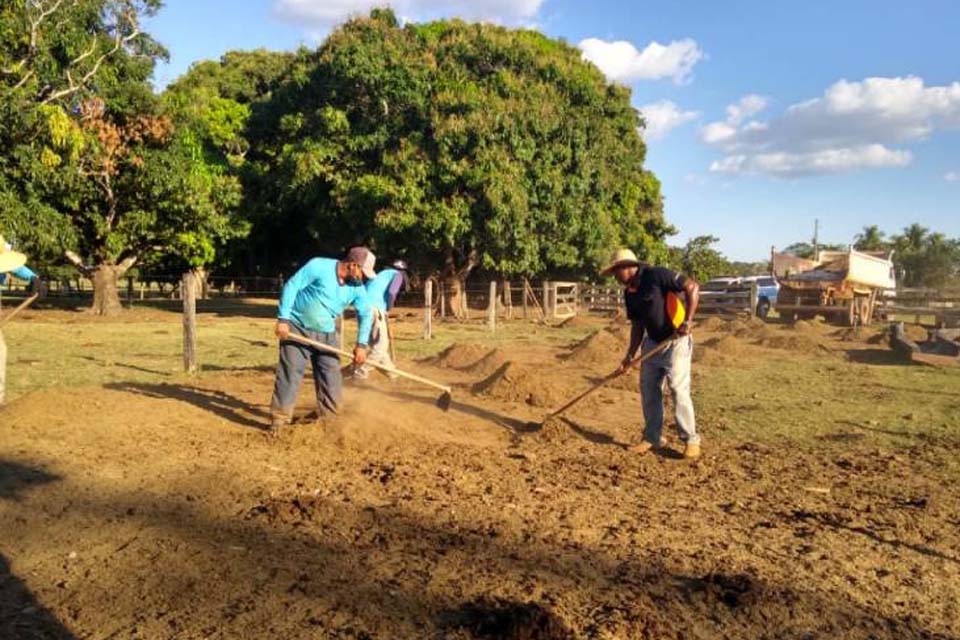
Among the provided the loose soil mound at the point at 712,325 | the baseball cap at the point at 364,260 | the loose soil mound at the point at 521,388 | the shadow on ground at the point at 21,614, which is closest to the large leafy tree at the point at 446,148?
the loose soil mound at the point at 712,325

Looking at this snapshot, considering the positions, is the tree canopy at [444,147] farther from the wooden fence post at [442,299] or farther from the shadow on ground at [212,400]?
the shadow on ground at [212,400]

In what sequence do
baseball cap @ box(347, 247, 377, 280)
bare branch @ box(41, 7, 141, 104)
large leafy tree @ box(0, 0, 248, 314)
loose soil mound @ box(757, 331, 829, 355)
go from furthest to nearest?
bare branch @ box(41, 7, 141, 104) → large leafy tree @ box(0, 0, 248, 314) → loose soil mound @ box(757, 331, 829, 355) → baseball cap @ box(347, 247, 377, 280)

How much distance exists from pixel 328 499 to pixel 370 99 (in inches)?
853

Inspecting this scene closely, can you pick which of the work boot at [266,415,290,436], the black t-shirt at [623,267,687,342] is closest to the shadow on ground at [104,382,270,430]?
the work boot at [266,415,290,436]

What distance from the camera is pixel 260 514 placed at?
4.82 meters

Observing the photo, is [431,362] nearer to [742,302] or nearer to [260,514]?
[260,514]

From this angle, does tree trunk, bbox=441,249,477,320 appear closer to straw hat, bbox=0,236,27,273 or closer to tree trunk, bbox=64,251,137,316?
tree trunk, bbox=64,251,137,316

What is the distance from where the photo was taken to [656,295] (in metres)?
6.71

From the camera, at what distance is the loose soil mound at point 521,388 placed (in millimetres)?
9398

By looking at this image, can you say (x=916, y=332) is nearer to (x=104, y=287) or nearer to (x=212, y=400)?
(x=212, y=400)

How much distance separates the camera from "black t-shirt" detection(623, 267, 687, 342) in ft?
21.9

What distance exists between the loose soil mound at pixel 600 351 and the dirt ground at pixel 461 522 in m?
4.45

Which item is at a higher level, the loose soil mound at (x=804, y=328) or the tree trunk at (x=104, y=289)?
the tree trunk at (x=104, y=289)

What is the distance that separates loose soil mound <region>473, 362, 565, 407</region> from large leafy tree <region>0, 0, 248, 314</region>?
1289 centimetres
